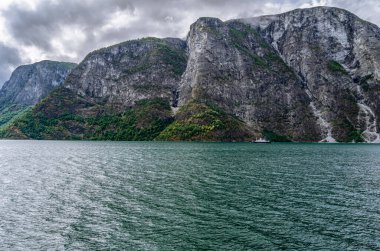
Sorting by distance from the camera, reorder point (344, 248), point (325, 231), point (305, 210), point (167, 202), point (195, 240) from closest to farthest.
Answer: point (344, 248) → point (195, 240) → point (325, 231) → point (305, 210) → point (167, 202)

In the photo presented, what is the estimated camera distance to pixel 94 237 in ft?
116

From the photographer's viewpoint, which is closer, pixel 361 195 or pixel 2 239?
pixel 2 239

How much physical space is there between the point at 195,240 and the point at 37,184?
4559 centimetres

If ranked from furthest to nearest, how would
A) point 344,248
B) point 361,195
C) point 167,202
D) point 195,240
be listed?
1. point 361,195
2. point 167,202
3. point 195,240
4. point 344,248

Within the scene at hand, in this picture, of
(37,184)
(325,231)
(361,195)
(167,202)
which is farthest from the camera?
(37,184)

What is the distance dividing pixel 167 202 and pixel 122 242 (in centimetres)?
1710

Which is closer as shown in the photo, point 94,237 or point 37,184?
point 94,237

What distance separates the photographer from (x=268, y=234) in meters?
35.8

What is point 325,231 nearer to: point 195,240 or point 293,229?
point 293,229

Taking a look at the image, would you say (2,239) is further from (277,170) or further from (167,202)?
(277,170)

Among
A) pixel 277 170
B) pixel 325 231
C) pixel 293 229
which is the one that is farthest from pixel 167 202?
pixel 277 170

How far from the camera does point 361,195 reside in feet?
182

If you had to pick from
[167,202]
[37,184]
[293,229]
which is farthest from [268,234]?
[37,184]

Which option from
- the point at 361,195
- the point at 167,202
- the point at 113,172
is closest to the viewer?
the point at 167,202
